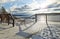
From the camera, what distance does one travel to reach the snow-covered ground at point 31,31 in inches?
63.9

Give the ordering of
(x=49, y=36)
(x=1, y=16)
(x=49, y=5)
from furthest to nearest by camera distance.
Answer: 1. (x=1, y=16)
2. (x=49, y=5)
3. (x=49, y=36)

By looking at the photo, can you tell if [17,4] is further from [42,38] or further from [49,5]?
[42,38]

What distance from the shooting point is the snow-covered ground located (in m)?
1.62

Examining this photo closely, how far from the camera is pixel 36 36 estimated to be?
162 centimetres

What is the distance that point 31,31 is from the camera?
5.48 feet

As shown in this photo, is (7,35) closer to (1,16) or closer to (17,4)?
(1,16)

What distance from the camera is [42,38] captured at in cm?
161

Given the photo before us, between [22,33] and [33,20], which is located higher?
[33,20]

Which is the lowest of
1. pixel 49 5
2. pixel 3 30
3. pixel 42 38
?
pixel 42 38

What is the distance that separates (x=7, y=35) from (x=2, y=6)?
0.50m

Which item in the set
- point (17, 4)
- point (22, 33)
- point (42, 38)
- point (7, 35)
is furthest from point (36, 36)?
point (17, 4)

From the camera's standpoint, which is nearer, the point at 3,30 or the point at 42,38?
the point at 42,38

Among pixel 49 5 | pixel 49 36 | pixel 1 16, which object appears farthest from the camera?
pixel 1 16

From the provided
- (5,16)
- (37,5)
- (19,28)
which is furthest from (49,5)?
(5,16)
